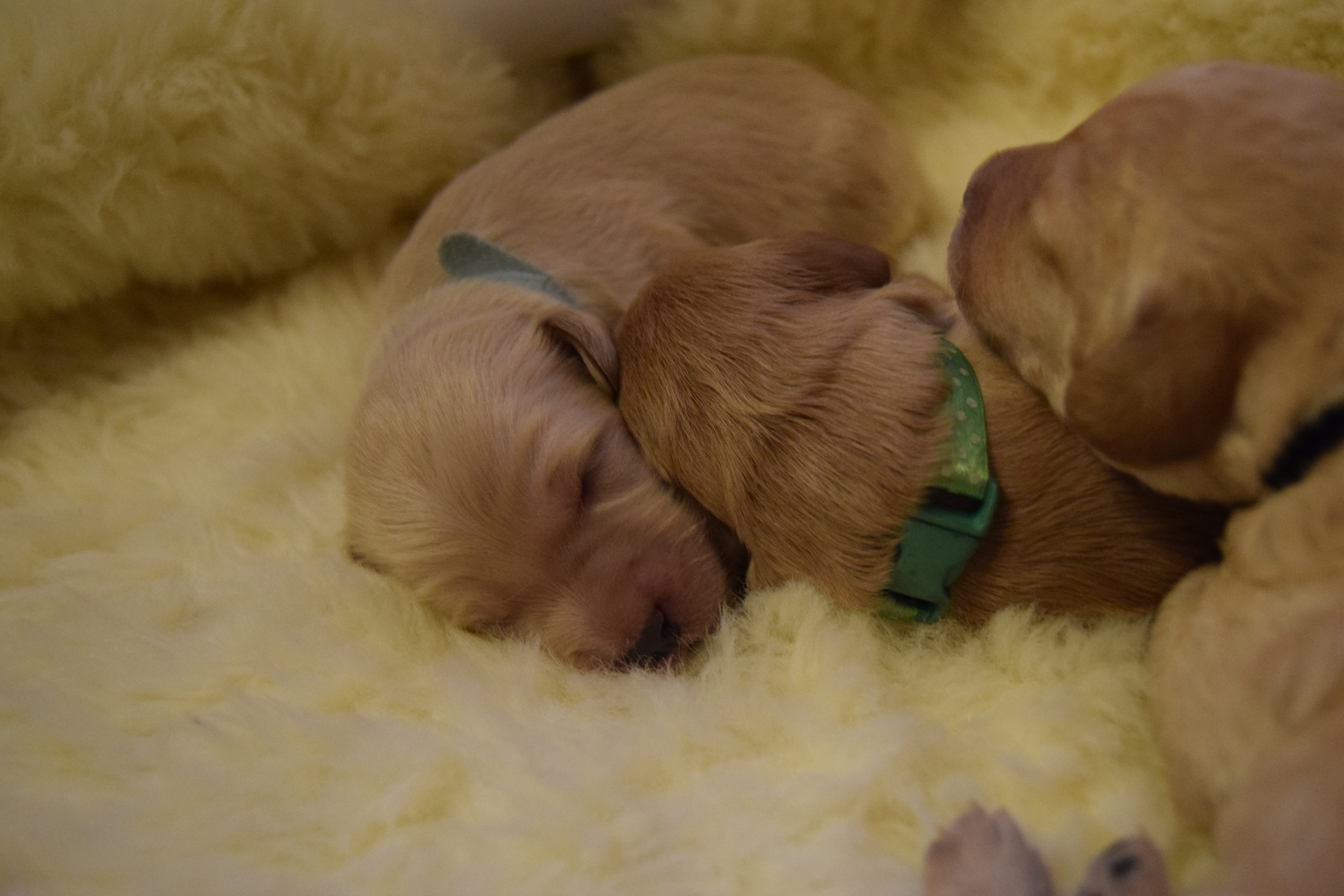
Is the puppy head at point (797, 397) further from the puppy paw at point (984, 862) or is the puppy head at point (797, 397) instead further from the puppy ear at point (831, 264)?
the puppy paw at point (984, 862)

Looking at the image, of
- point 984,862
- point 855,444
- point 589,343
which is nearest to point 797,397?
point 855,444

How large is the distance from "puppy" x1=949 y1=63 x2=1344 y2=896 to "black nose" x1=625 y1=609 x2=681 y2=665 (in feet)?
2.07

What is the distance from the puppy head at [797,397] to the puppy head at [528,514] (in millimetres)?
87

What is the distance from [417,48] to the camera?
210cm

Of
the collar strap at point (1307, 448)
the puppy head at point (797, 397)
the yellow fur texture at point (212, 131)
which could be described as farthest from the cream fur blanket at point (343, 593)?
the collar strap at point (1307, 448)

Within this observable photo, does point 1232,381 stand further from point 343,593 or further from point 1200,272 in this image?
point 343,593

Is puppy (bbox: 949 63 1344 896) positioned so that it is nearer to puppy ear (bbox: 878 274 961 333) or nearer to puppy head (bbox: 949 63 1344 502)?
puppy head (bbox: 949 63 1344 502)

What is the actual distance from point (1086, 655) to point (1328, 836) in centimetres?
40

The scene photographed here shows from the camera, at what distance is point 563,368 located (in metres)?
1.58

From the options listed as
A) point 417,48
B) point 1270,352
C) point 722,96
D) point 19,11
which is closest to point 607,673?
point 1270,352

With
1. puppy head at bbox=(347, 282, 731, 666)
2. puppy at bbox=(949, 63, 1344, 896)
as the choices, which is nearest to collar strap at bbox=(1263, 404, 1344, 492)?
puppy at bbox=(949, 63, 1344, 896)

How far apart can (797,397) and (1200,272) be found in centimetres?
52

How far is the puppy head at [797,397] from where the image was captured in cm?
127

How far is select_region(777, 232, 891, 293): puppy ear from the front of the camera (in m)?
1.44
